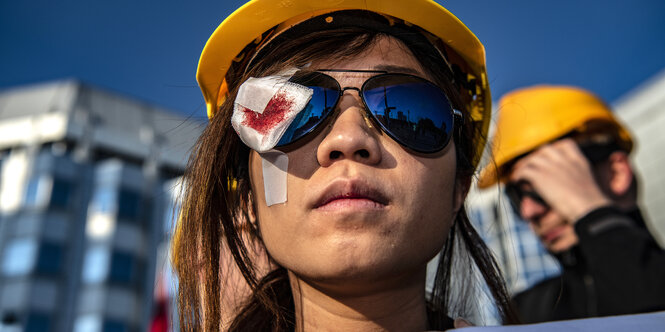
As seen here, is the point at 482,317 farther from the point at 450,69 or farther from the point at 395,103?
the point at 395,103

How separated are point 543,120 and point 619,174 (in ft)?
2.07

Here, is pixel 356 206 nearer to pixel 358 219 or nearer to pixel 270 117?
pixel 358 219

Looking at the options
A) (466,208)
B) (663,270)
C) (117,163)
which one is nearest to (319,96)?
(466,208)

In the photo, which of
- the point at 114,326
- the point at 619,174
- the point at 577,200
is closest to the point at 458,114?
the point at 577,200

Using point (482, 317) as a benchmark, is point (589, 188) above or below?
above

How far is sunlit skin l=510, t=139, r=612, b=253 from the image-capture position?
10.5ft

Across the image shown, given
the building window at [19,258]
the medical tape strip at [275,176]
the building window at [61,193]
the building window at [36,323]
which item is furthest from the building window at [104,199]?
the medical tape strip at [275,176]

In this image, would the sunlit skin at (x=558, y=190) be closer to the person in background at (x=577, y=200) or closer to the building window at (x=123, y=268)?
the person in background at (x=577, y=200)

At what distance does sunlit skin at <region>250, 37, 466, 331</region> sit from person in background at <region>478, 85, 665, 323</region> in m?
1.37

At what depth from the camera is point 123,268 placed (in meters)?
31.3

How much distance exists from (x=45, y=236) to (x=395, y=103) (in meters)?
32.6

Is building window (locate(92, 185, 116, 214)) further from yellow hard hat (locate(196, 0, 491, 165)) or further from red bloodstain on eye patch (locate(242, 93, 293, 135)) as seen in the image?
red bloodstain on eye patch (locate(242, 93, 293, 135))

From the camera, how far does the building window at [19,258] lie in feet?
94.7

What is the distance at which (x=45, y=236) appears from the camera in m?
29.9
